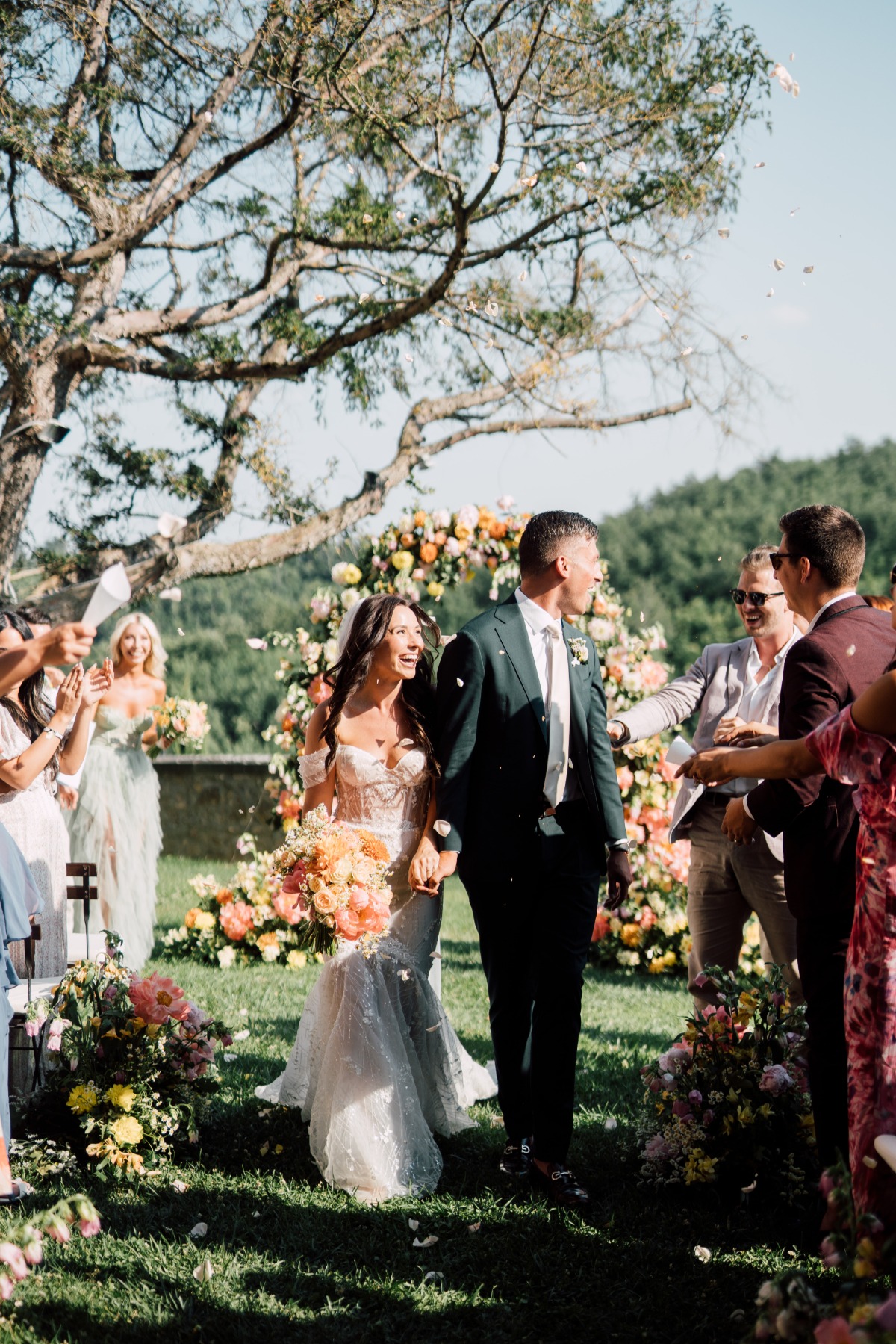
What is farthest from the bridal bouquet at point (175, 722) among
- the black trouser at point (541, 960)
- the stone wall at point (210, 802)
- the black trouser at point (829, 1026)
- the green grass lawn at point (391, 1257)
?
the stone wall at point (210, 802)

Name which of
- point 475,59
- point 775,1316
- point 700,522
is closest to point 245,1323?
point 775,1316

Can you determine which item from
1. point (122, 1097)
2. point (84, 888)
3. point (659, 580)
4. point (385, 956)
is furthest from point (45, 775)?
point (659, 580)

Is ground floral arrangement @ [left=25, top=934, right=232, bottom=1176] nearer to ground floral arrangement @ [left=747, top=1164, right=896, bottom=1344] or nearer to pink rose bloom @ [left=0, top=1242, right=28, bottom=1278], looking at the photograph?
pink rose bloom @ [left=0, top=1242, right=28, bottom=1278]

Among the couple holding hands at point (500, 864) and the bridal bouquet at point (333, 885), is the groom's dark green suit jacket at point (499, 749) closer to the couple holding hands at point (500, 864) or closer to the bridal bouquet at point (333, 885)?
the couple holding hands at point (500, 864)

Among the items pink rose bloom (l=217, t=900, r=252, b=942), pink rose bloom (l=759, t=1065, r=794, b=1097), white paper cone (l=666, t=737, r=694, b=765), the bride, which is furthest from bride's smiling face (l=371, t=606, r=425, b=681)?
pink rose bloom (l=217, t=900, r=252, b=942)

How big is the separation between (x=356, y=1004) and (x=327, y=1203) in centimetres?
63

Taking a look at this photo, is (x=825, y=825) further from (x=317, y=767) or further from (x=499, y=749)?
(x=317, y=767)

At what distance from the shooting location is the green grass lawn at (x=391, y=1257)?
283 cm

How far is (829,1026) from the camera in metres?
3.10

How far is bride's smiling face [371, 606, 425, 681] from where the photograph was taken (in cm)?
412

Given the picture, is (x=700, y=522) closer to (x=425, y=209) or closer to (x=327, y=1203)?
(x=425, y=209)

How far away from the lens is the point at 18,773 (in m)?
3.75

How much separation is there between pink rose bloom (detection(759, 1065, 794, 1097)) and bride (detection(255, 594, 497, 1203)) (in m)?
1.12

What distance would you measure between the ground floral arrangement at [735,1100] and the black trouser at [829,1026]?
0.44 m
